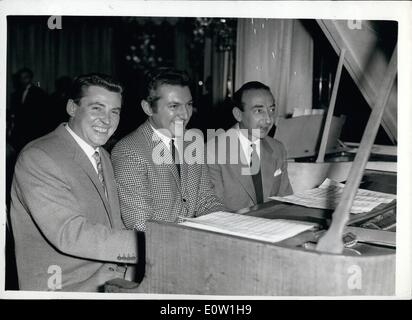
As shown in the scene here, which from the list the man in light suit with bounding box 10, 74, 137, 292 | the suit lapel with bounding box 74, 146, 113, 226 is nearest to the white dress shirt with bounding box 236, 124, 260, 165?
the man in light suit with bounding box 10, 74, 137, 292

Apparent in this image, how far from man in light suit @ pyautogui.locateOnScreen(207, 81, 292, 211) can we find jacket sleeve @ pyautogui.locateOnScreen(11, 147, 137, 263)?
0.90 meters

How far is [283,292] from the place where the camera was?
3.33ft

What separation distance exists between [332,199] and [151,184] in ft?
2.37

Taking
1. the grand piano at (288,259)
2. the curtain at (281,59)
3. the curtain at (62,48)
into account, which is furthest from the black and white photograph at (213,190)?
the curtain at (62,48)

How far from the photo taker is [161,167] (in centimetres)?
186

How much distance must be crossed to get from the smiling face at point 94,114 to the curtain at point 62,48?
313 inches

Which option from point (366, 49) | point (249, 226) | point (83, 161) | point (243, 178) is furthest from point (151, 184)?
point (366, 49)

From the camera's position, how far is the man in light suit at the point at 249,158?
7.48ft

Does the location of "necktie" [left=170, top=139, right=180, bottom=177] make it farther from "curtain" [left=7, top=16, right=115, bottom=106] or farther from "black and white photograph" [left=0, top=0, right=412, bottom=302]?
"curtain" [left=7, top=16, right=115, bottom=106]

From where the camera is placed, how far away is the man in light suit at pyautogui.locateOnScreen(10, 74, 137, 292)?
4.79 ft

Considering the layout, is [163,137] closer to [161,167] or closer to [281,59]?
[161,167]

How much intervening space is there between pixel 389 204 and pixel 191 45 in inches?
299
